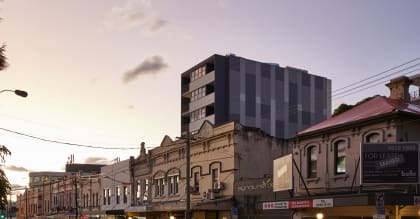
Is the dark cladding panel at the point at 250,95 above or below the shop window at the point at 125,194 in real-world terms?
above

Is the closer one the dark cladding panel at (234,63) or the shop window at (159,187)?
the shop window at (159,187)

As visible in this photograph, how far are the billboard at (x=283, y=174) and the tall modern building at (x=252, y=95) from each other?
5079 cm

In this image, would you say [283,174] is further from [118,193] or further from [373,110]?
[118,193]

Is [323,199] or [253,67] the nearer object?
[323,199]

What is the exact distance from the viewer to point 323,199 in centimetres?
2475

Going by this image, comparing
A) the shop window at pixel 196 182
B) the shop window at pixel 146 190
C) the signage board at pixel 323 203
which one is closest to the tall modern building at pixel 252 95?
the shop window at pixel 146 190

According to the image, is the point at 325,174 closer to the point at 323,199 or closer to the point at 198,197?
the point at 323,199

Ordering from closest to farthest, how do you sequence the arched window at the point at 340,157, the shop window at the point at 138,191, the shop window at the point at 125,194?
1. the arched window at the point at 340,157
2. the shop window at the point at 138,191
3. the shop window at the point at 125,194

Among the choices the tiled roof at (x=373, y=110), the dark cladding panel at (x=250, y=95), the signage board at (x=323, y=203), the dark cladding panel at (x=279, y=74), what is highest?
the dark cladding panel at (x=279, y=74)

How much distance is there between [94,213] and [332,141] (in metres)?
41.1

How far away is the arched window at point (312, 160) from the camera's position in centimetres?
2923

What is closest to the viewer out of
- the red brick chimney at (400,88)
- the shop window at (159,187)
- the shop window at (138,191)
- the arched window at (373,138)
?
the arched window at (373,138)

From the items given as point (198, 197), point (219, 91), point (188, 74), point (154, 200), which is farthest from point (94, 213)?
point (188, 74)

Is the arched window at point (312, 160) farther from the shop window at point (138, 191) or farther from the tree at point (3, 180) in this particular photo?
the shop window at point (138, 191)
